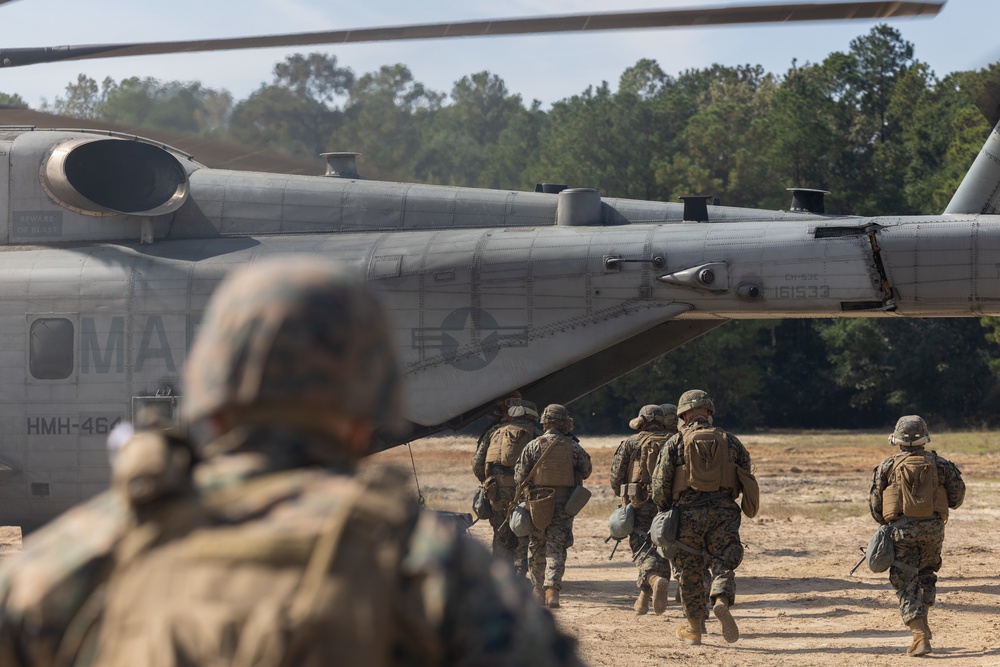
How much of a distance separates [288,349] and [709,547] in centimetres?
775

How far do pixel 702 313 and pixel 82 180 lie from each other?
16.9ft

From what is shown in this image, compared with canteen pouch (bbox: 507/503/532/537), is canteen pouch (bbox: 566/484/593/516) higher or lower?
higher

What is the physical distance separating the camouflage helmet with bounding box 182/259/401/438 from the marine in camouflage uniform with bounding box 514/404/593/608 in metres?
8.51

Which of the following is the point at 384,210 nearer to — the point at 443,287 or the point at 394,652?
the point at 443,287

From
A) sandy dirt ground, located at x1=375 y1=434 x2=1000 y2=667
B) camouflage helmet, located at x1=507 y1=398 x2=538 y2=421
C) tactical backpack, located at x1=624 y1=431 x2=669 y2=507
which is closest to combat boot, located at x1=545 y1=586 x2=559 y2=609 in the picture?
sandy dirt ground, located at x1=375 y1=434 x2=1000 y2=667

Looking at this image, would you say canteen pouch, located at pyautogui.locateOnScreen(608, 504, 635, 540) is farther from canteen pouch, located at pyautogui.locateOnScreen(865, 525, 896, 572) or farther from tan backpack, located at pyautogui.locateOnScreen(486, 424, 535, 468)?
canteen pouch, located at pyautogui.locateOnScreen(865, 525, 896, 572)

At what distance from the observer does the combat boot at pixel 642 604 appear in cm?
1031

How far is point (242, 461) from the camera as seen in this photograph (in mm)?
1797

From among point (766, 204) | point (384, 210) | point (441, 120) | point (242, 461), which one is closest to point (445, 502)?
point (384, 210)

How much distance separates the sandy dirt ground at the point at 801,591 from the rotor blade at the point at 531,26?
4347 mm

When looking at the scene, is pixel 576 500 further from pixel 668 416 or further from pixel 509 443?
pixel 668 416

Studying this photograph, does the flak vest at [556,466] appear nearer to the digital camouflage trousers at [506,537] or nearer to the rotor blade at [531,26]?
the digital camouflage trousers at [506,537]

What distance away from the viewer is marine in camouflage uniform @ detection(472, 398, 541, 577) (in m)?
10.7

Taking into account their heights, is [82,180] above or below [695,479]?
above
